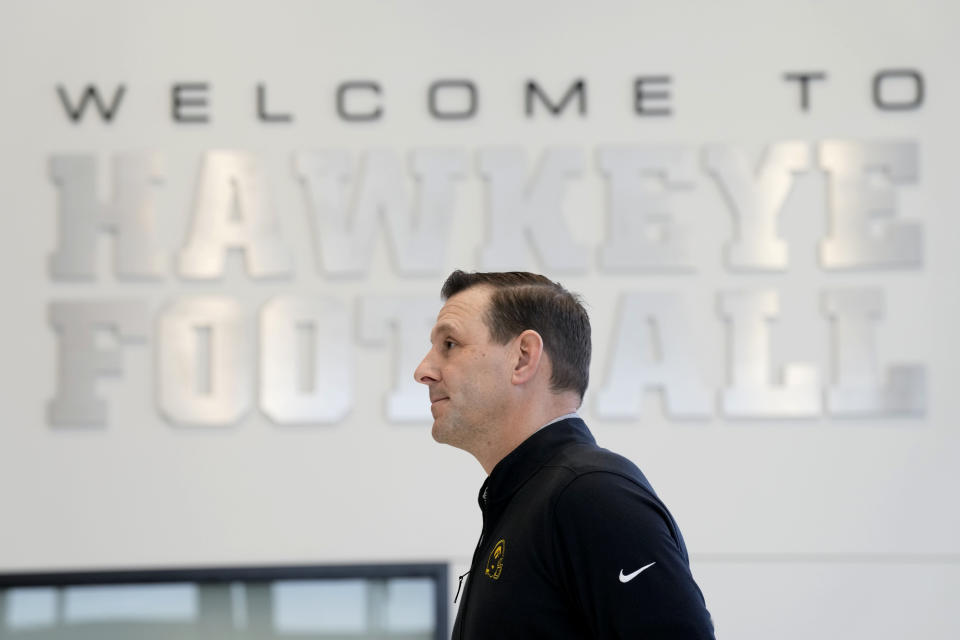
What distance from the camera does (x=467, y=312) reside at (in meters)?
1.96

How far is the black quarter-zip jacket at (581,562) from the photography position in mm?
1492

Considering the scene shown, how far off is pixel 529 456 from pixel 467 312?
10.6 inches

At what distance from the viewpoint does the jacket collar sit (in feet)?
6.02

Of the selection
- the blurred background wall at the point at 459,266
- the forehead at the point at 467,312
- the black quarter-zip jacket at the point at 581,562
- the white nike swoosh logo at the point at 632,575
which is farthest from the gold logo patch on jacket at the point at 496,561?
the blurred background wall at the point at 459,266

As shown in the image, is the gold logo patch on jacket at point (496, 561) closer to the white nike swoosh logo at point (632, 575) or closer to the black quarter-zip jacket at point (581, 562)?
the black quarter-zip jacket at point (581, 562)

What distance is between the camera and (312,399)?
3.64 metres

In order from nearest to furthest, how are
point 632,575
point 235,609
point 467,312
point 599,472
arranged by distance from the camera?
point 632,575 < point 599,472 < point 467,312 < point 235,609

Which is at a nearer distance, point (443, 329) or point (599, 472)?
point (599, 472)

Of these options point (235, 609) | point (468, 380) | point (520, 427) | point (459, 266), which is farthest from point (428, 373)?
point (235, 609)

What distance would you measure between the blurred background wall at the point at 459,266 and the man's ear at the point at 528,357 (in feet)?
5.73

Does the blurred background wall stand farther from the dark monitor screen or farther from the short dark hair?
the short dark hair

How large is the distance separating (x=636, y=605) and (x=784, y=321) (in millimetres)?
2319

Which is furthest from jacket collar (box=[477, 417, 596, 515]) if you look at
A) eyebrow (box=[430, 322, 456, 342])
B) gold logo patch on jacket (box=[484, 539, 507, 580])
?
eyebrow (box=[430, 322, 456, 342])

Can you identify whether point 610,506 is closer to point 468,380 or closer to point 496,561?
point 496,561
